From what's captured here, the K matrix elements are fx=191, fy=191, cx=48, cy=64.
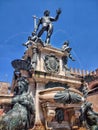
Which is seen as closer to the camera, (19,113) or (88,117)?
(19,113)

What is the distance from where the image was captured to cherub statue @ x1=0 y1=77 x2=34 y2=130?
18.0 ft

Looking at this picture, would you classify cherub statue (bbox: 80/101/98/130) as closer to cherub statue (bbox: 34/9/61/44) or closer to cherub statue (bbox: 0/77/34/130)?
cherub statue (bbox: 0/77/34/130)

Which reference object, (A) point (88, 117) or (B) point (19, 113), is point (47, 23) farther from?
(B) point (19, 113)

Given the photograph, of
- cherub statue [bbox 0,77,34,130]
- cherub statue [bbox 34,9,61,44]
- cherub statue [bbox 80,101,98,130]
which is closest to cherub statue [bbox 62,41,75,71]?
cherub statue [bbox 34,9,61,44]

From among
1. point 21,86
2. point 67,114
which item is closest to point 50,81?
point 67,114

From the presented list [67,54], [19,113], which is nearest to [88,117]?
[19,113]

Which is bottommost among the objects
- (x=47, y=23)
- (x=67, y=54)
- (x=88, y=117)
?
(x=88, y=117)

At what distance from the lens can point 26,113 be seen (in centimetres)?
591

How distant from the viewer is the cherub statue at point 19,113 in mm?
5484

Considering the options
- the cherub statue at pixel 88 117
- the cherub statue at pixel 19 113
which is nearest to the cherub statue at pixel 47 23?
the cherub statue at pixel 88 117

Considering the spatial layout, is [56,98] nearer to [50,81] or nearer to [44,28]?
[50,81]

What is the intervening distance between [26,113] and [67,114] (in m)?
3.53

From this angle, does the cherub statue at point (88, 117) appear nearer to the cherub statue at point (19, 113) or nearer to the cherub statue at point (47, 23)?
the cherub statue at point (19, 113)

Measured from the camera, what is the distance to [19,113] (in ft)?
18.8
